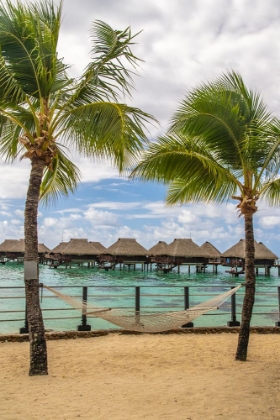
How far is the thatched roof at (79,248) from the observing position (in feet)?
127

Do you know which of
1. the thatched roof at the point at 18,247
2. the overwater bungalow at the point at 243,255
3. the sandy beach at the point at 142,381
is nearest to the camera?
the sandy beach at the point at 142,381

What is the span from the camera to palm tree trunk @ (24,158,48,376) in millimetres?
4605

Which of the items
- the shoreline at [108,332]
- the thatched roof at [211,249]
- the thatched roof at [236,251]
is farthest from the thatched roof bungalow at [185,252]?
the shoreline at [108,332]

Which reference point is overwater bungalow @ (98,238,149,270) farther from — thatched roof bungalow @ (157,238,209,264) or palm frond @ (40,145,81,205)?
palm frond @ (40,145,81,205)

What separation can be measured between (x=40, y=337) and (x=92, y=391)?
1.01 metres

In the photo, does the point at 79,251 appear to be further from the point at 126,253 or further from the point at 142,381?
the point at 142,381

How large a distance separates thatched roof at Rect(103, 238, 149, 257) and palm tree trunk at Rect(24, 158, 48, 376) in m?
32.0

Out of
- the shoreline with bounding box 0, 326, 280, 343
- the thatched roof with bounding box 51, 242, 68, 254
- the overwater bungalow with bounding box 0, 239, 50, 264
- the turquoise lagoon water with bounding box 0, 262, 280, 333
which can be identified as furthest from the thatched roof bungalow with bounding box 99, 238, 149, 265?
the shoreline with bounding box 0, 326, 280, 343

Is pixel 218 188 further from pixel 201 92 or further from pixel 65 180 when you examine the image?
pixel 65 180

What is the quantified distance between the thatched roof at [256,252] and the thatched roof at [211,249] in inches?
43.0

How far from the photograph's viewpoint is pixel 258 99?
5.88 m

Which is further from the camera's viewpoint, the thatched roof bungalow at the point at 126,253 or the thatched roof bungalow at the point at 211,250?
the thatched roof bungalow at the point at 211,250

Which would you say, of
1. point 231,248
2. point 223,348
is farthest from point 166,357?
point 231,248

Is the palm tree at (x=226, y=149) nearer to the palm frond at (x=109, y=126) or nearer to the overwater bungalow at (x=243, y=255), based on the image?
the palm frond at (x=109, y=126)
